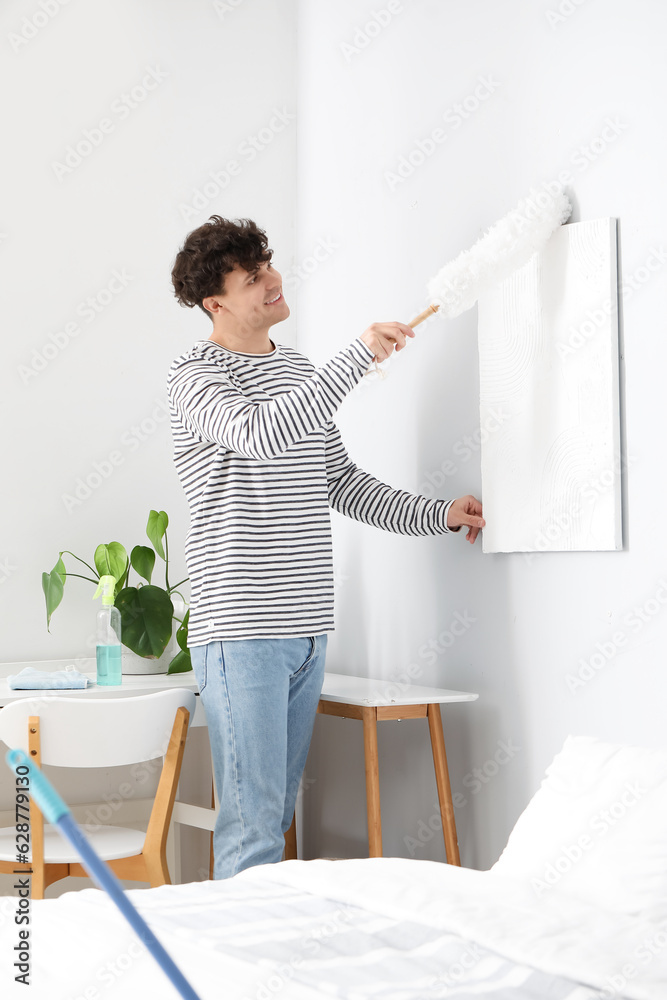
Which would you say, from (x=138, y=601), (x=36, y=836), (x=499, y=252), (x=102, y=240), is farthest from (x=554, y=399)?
(x=102, y=240)

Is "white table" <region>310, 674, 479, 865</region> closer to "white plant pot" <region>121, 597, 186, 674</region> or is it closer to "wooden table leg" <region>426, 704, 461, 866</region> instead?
"wooden table leg" <region>426, 704, 461, 866</region>

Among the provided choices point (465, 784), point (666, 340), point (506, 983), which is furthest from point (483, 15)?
point (506, 983)

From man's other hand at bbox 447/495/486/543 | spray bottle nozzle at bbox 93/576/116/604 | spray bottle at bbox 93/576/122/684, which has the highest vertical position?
man's other hand at bbox 447/495/486/543

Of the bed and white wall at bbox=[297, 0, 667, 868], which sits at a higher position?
white wall at bbox=[297, 0, 667, 868]

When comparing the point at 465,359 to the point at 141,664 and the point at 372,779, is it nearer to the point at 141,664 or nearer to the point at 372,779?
the point at 372,779

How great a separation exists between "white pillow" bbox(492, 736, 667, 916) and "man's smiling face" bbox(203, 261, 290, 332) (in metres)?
0.98

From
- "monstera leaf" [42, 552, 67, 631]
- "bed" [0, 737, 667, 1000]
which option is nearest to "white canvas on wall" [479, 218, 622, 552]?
"bed" [0, 737, 667, 1000]

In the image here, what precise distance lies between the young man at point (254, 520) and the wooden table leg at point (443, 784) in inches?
10.0

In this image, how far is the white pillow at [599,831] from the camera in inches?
49.3

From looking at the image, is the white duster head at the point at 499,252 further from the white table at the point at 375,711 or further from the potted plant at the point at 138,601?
the potted plant at the point at 138,601

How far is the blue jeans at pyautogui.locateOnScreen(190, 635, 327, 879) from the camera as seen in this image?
1.70m

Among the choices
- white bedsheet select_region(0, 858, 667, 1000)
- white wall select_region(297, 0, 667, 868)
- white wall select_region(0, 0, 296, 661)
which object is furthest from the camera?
white wall select_region(0, 0, 296, 661)

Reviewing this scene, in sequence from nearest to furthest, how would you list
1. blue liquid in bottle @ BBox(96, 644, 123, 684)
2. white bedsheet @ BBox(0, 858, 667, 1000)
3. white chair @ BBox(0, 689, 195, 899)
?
1. white bedsheet @ BBox(0, 858, 667, 1000)
2. white chair @ BBox(0, 689, 195, 899)
3. blue liquid in bottle @ BBox(96, 644, 123, 684)

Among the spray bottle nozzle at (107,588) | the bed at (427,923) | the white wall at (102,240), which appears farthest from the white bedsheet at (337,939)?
the white wall at (102,240)
